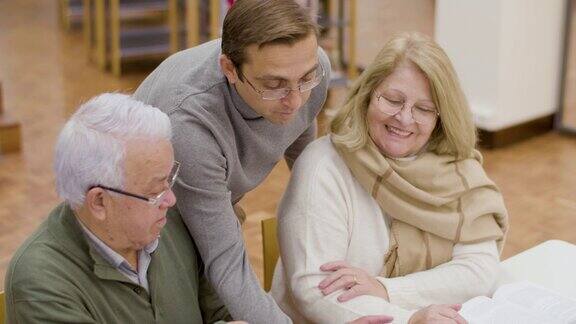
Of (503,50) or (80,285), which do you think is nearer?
(80,285)

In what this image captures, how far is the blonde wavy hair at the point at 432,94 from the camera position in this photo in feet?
8.28

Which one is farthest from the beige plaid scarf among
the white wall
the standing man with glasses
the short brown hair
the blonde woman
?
the white wall

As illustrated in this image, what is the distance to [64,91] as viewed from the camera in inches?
297

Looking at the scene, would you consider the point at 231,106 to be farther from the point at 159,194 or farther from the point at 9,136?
the point at 9,136

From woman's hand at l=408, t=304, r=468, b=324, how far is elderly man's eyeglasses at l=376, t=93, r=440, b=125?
1.72 feet

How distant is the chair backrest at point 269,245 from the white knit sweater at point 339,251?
16 cm

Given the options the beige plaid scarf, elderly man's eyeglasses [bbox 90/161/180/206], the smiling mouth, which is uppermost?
elderly man's eyeglasses [bbox 90/161/180/206]

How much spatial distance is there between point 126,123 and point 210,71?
0.43m

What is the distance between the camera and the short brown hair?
2111 millimetres

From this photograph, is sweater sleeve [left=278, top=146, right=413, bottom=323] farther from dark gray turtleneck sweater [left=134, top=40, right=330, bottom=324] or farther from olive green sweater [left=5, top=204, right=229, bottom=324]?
olive green sweater [left=5, top=204, right=229, bottom=324]

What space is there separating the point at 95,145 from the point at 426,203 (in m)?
1.06

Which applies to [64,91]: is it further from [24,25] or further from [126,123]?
[126,123]

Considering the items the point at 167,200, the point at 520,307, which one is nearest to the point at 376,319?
the point at 520,307

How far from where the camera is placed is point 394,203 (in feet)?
8.46
